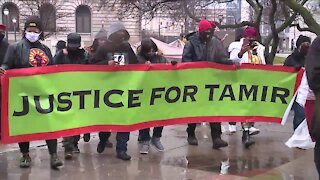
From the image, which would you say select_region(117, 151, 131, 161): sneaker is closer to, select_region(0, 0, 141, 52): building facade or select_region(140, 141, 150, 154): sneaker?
select_region(140, 141, 150, 154): sneaker

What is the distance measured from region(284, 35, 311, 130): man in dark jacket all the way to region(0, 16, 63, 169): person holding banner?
357 centimetres

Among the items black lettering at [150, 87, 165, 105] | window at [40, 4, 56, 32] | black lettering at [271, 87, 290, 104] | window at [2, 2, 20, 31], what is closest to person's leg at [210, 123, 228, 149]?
black lettering at [271, 87, 290, 104]

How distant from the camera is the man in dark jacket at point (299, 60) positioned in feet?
25.6

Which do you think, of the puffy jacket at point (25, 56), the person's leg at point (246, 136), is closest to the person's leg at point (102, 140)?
the puffy jacket at point (25, 56)

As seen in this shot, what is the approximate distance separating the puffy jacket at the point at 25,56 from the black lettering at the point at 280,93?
3.23 metres

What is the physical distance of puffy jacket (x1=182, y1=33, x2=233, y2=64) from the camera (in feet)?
24.8

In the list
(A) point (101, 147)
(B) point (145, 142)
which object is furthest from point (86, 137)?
(B) point (145, 142)

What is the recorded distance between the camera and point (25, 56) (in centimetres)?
636

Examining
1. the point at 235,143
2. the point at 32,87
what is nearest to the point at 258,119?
the point at 235,143

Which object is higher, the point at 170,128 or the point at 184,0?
the point at 184,0

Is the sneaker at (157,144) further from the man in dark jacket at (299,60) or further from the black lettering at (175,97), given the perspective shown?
the man in dark jacket at (299,60)

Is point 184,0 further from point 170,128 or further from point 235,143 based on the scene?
point 235,143

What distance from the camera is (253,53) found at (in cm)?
819

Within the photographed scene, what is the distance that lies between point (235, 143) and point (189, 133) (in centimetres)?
76
